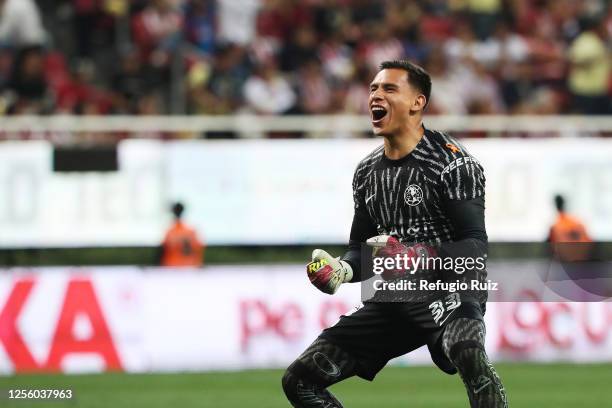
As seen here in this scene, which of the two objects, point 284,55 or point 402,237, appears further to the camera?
point 284,55

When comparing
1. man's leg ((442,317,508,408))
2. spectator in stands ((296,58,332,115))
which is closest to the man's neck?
man's leg ((442,317,508,408))

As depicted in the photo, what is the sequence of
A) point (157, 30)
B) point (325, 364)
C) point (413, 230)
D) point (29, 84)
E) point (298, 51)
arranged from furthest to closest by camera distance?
point (298, 51), point (157, 30), point (29, 84), point (413, 230), point (325, 364)

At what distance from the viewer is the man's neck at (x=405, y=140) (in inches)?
299

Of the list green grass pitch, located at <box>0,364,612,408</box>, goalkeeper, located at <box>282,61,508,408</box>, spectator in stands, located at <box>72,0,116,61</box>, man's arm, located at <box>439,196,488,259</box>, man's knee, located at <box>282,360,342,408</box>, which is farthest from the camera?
spectator in stands, located at <box>72,0,116,61</box>

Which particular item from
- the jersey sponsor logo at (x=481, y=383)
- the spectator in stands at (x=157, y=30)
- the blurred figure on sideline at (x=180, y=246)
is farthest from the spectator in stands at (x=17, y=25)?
the jersey sponsor logo at (x=481, y=383)

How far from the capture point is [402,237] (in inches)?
299

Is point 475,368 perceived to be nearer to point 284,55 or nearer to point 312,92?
point 312,92

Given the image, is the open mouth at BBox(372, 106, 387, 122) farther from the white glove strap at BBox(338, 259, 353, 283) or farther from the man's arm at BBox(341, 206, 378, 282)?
the white glove strap at BBox(338, 259, 353, 283)

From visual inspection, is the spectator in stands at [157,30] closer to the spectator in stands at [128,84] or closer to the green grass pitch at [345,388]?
the spectator in stands at [128,84]

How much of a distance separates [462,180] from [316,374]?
4.30 ft

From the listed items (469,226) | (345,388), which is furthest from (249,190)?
(469,226)

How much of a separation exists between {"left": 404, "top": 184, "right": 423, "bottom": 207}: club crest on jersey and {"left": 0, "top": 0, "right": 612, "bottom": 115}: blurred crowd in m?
11.0

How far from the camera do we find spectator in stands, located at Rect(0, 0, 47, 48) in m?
18.3

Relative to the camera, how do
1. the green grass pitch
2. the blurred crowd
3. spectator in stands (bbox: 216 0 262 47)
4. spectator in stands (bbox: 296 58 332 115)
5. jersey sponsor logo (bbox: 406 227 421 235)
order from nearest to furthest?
jersey sponsor logo (bbox: 406 227 421 235) < the green grass pitch < the blurred crowd < spectator in stands (bbox: 296 58 332 115) < spectator in stands (bbox: 216 0 262 47)
